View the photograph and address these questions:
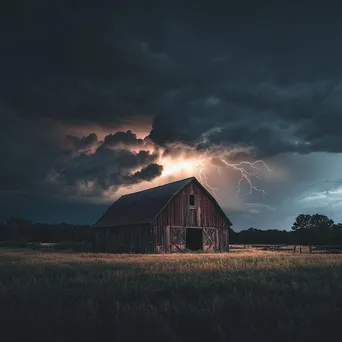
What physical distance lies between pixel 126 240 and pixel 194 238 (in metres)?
8.76

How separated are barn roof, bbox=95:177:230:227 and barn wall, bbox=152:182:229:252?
2.23 ft

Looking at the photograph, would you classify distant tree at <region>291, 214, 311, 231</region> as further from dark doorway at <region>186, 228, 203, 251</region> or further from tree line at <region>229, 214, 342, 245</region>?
dark doorway at <region>186, 228, 203, 251</region>

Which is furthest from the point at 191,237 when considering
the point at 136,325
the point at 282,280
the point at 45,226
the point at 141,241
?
the point at 45,226

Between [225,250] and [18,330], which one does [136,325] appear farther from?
[225,250]

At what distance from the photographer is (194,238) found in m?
48.7

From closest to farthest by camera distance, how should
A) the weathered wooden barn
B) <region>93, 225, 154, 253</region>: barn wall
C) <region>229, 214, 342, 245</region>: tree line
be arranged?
<region>93, 225, 154, 253</region>: barn wall, the weathered wooden barn, <region>229, 214, 342, 245</region>: tree line

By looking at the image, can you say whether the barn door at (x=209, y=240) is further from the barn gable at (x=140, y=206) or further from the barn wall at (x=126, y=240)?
the barn wall at (x=126, y=240)

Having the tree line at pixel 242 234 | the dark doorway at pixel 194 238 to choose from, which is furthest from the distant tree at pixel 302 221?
the dark doorway at pixel 194 238

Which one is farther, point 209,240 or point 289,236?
point 289,236

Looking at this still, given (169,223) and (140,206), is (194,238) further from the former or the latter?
(140,206)

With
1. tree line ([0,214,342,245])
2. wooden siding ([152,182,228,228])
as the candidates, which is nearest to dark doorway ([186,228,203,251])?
wooden siding ([152,182,228,228])

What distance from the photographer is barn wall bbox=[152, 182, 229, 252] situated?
1651 inches

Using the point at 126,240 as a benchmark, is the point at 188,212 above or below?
above

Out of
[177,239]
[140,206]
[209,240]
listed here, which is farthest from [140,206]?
[209,240]
